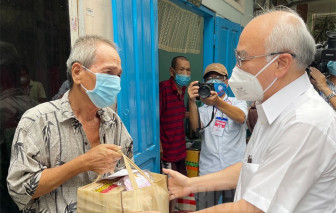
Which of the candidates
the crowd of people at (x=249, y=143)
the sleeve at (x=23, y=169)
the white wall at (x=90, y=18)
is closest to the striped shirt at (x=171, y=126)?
the white wall at (x=90, y=18)

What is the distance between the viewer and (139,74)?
233cm

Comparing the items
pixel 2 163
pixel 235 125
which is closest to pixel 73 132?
pixel 2 163

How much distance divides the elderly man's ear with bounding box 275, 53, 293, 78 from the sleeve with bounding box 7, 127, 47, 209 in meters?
1.10

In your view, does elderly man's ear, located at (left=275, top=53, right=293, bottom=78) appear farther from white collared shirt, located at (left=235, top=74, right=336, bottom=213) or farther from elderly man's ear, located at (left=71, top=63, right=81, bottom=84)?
elderly man's ear, located at (left=71, top=63, right=81, bottom=84)

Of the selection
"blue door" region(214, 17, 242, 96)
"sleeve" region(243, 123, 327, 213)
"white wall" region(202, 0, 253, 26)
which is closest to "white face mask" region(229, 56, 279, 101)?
"sleeve" region(243, 123, 327, 213)

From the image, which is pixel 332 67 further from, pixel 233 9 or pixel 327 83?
pixel 233 9

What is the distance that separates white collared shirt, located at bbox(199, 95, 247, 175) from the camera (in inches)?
98.2

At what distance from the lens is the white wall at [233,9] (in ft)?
14.1

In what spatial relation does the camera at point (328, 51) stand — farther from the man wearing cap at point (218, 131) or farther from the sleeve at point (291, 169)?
the sleeve at point (291, 169)

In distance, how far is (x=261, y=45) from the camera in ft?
3.65

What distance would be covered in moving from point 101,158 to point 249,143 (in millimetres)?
738

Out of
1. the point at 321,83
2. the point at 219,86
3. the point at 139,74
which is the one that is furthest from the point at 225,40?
the point at 139,74

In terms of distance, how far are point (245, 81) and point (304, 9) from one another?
10.9 meters

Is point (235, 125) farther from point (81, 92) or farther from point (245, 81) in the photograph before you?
point (81, 92)
